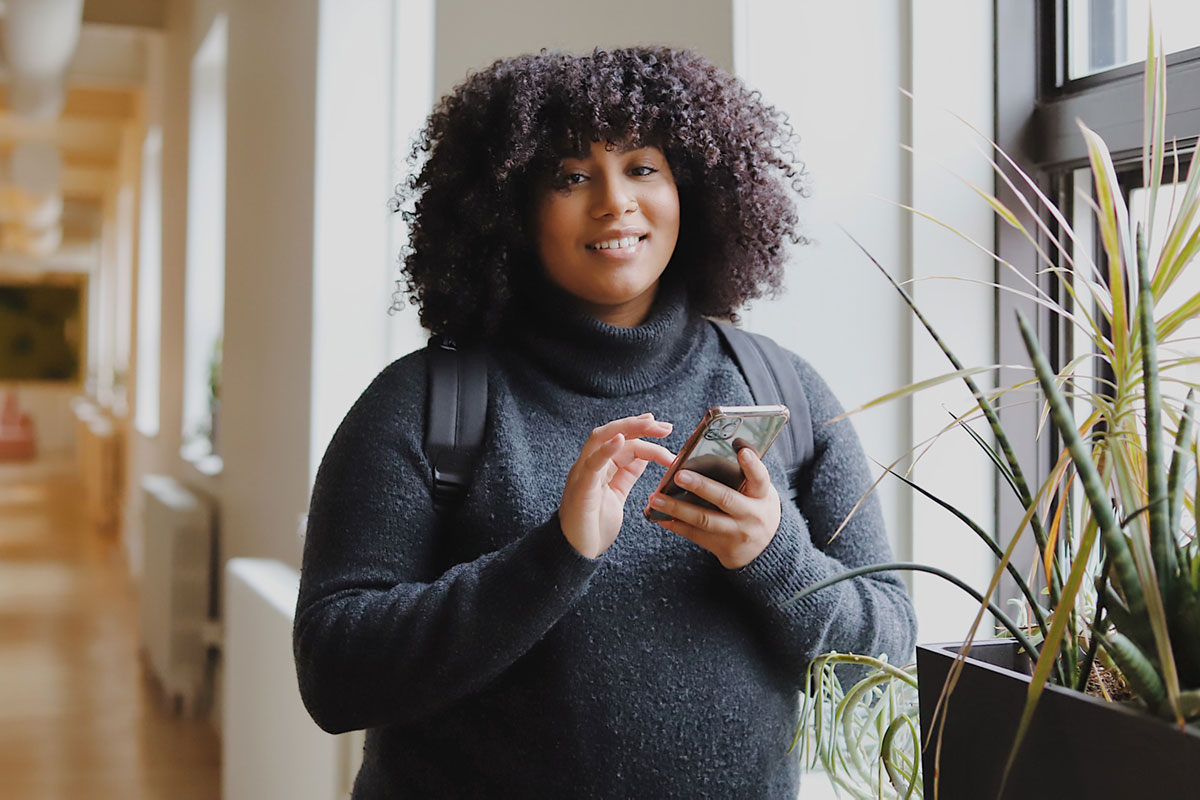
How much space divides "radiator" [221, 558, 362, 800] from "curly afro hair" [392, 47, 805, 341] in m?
1.17

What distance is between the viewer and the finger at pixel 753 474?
104 centimetres

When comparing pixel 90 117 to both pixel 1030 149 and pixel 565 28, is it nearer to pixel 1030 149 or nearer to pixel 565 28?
pixel 565 28

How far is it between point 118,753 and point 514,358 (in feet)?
11.1

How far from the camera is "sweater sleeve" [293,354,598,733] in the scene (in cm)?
109

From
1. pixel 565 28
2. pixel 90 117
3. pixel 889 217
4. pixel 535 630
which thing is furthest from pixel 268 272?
pixel 90 117

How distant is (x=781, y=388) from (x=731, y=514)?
278 mm

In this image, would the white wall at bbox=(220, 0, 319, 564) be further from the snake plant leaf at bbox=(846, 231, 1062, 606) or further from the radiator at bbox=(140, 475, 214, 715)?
the snake plant leaf at bbox=(846, 231, 1062, 606)

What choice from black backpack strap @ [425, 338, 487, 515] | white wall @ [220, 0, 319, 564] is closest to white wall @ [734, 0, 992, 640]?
black backpack strap @ [425, 338, 487, 515]

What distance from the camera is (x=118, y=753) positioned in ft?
13.2

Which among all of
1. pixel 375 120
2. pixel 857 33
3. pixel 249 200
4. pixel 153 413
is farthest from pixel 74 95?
pixel 857 33

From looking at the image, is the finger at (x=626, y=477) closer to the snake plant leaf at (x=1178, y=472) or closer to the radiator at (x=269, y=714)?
the snake plant leaf at (x=1178, y=472)

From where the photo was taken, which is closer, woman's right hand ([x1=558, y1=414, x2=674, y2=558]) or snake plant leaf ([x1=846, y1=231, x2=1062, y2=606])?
snake plant leaf ([x1=846, y1=231, x2=1062, y2=606])

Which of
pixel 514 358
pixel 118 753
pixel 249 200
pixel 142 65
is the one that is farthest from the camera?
pixel 142 65

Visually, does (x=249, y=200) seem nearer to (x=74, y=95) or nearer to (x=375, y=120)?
(x=375, y=120)
